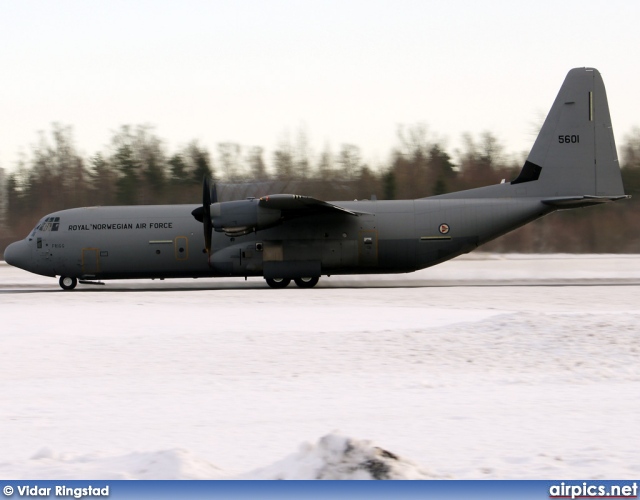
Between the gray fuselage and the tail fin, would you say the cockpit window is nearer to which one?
the gray fuselage

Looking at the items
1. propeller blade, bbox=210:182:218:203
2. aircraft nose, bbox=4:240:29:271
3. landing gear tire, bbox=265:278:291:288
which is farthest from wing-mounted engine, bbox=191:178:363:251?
aircraft nose, bbox=4:240:29:271

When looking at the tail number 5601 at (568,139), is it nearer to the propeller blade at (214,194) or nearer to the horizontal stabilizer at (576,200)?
the horizontal stabilizer at (576,200)

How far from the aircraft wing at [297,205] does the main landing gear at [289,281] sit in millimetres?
2154

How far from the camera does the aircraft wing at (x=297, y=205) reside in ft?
78.7

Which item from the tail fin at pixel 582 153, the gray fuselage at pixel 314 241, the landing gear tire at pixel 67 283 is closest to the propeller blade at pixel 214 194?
the gray fuselage at pixel 314 241

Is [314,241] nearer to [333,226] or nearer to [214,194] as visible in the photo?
[333,226]

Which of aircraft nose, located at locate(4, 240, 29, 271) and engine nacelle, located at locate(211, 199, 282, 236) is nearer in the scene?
engine nacelle, located at locate(211, 199, 282, 236)

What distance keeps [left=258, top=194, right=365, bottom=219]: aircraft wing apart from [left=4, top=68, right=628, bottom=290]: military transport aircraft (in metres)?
0.05

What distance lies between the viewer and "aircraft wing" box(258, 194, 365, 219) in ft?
78.7

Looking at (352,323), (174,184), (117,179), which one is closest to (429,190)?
(174,184)

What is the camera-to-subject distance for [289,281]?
25.6 metres

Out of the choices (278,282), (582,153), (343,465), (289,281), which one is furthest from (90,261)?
(343,465)

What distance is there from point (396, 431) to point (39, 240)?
21.4 metres

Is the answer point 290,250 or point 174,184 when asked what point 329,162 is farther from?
point 290,250
